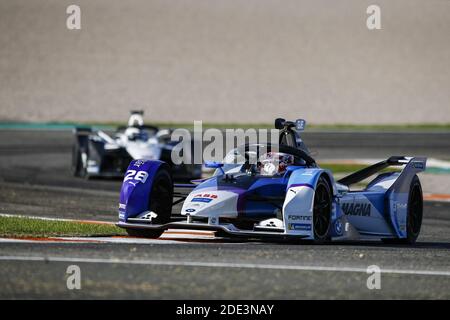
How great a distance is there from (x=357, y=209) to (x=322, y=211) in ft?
3.48

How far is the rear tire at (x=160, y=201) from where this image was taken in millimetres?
12000

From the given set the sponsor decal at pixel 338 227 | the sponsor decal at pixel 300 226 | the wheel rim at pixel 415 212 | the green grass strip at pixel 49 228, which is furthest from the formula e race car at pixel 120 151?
the sponsor decal at pixel 300 226

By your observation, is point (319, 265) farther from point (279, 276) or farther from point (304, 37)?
point (304, 37)

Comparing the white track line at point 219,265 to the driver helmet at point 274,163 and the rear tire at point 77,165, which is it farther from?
the rear tire at point 77,165

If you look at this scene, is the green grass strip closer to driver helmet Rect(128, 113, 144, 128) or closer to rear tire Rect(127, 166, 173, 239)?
rear tire Rect(127, 166, 173, 239)

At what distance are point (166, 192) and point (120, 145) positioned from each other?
1046 cm

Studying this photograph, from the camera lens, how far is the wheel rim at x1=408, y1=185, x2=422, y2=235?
1321 centimetres

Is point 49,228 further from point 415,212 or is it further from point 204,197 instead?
point 415,212

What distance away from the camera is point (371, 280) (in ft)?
28.8

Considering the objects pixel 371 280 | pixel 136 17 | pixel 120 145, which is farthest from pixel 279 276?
pixel 136 17

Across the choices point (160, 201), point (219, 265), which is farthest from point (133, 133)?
point (219, 265)

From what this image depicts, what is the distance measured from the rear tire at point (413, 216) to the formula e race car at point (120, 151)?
9508mm

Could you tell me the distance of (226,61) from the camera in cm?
6275
